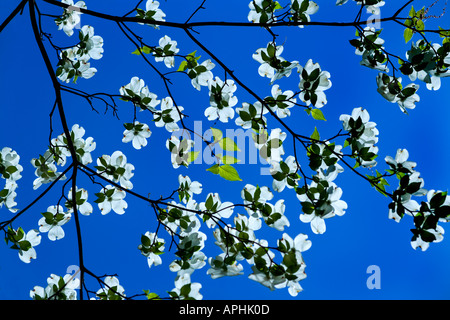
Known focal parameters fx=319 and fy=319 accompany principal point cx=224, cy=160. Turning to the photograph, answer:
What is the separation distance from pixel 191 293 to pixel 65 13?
1668mm

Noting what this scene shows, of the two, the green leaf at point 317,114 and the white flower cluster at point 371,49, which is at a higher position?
the white flower cluster at point 371,49

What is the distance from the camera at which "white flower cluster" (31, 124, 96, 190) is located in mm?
1620

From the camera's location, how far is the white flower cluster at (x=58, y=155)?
1.62m

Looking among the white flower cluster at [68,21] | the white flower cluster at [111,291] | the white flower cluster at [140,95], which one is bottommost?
the white flower cluster at [111,291]

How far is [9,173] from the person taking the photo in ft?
5.61

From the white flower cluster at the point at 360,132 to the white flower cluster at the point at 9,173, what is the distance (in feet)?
5.48

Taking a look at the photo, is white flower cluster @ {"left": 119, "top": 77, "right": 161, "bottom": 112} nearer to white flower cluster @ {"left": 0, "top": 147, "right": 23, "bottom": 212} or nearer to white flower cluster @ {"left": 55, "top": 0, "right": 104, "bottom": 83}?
white flower cluster @ {"left": 55, "top": 0, "right": 104, "bottom": 83}

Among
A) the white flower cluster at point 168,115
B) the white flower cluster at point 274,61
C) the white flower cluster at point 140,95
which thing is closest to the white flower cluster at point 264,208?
the white flower cluster at point 274,61

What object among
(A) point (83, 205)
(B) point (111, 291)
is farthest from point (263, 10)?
(B) point (111, 291)

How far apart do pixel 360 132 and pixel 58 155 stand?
151 cm

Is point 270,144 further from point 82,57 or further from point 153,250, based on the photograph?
point 82,57

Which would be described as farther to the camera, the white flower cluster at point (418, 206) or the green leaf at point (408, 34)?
the green leaf at point (408, 34)

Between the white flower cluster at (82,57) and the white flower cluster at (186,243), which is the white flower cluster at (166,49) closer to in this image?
the white flower cluster at (82,57)

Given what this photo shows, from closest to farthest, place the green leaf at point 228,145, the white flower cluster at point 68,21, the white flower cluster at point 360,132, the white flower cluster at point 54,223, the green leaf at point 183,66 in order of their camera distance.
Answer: the green leaf at point 228,145
the white flower cluster at point 360,132
the white flower cluster at point 54,223
the green leaf at point 183,66
the white flower cluster at point 68,21
